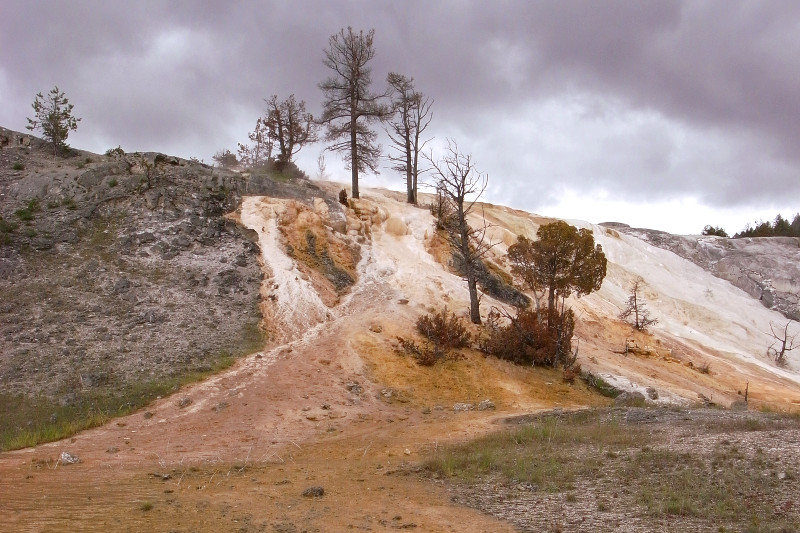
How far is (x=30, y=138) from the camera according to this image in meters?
32.7

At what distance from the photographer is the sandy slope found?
375 inches

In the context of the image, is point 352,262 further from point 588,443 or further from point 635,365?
point 588,443

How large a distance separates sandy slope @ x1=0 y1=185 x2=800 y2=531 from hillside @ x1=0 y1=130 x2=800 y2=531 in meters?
0.07

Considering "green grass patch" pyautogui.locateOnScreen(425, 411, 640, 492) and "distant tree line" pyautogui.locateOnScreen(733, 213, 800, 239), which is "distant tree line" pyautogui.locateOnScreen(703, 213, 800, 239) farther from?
"green grass patch" pyautogui.locateOnScreen(425, 411, 640, 492)

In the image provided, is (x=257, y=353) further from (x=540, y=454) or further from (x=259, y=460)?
(x=540, y=454)

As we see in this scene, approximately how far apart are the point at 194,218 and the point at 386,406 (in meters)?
13.0

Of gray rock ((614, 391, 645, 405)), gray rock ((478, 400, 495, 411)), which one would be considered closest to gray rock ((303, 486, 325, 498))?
gray rock ((478, 400, 495, 411))

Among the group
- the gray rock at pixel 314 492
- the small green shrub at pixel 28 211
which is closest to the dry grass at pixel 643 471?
the gray rock at pixel 314 492

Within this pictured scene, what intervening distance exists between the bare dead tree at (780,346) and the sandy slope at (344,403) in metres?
0.79

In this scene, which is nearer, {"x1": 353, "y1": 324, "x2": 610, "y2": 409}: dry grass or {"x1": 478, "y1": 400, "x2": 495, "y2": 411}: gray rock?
{"x1": 478, "y1": 400, "x2": 495, "y2": 411}: gray rock

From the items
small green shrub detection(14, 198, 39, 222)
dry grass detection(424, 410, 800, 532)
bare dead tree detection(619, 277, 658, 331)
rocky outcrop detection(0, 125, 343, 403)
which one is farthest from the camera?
bare dead tree detection(619, 277, 658, 331)

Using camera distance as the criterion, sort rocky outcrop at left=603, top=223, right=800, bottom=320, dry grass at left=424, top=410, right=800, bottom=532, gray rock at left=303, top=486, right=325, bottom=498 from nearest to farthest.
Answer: dry grass at left=424, top=410, right=800, bottom=532
gray rock at left=303, top=486, right=325, bottom=498
rocky outcrop at left=603, top=223, right=800, bottom=320

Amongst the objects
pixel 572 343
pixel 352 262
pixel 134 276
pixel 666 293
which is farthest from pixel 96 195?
pixel 666 293

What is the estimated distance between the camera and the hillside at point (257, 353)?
10.6 metres
